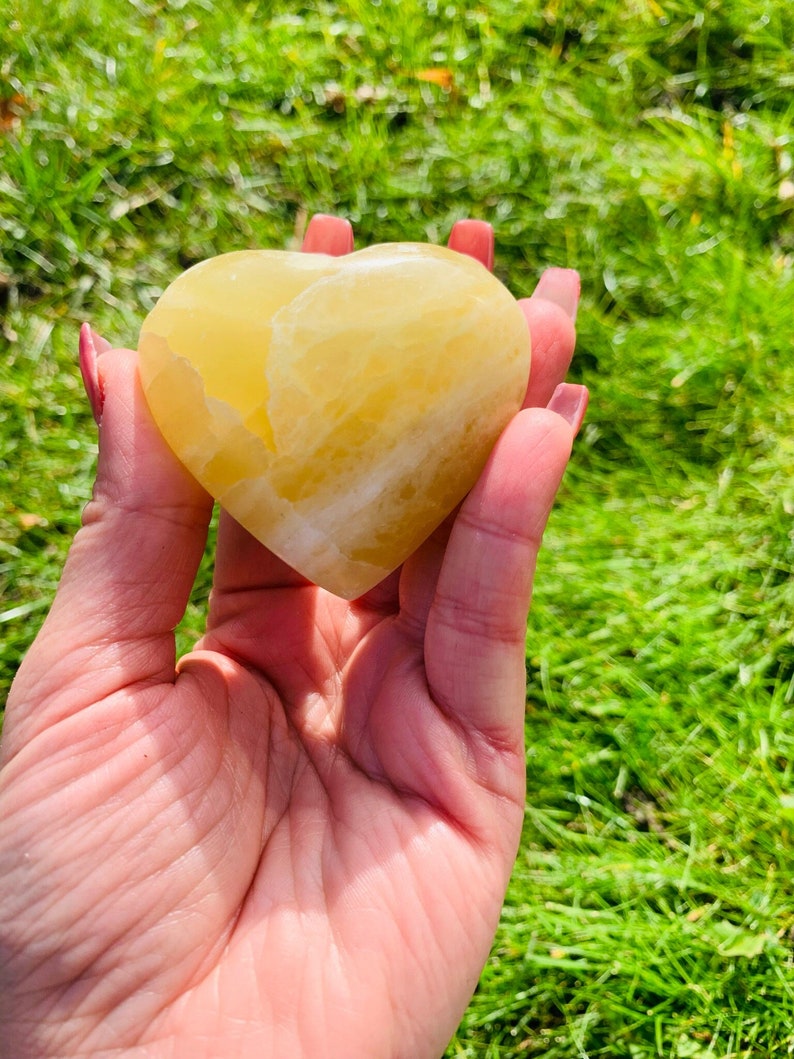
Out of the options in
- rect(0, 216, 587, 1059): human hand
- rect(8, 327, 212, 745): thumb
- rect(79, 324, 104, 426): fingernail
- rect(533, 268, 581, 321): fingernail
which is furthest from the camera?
rect(533, 268, 581, 321): fingernail

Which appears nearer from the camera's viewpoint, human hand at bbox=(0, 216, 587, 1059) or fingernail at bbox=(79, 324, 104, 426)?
human hand at bbox=(0, 216, 587, 1059)

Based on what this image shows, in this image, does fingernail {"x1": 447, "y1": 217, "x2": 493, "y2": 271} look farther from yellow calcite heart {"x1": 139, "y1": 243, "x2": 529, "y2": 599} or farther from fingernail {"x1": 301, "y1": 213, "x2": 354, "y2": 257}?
yellow calcite heart {"x1": 139, "y1": 243, "x2": 529, "y2": 599}

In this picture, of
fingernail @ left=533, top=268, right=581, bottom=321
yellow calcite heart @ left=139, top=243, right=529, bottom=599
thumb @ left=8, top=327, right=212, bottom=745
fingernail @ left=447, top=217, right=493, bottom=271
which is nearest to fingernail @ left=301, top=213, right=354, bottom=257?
fingernail @ left=447, top=217, right=493, bottom=271

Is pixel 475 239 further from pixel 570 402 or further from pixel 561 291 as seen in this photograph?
pixel 570 402

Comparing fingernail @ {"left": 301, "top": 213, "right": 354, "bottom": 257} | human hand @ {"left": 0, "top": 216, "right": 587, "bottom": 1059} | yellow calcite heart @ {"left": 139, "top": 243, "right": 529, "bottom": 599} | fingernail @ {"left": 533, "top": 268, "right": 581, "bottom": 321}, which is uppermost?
fingernail @ {"left": 301, "top": 213, "right": 354, "bottom": 257}

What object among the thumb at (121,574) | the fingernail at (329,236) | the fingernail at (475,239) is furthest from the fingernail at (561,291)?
the thumb at (121,574)

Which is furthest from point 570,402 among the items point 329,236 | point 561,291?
point 329,236
